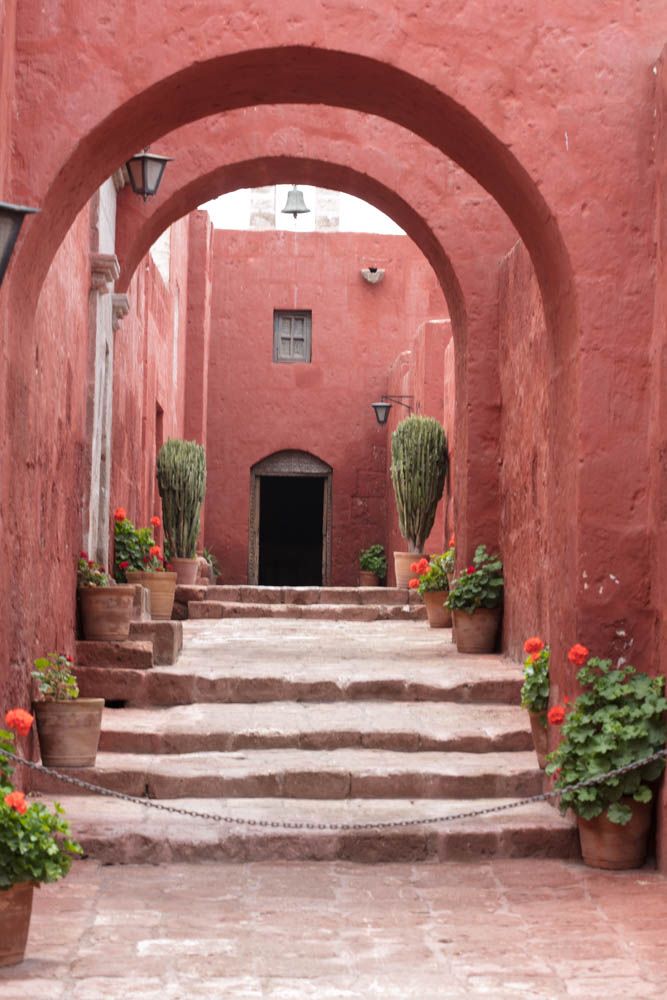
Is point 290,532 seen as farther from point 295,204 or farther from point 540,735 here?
point 540,735

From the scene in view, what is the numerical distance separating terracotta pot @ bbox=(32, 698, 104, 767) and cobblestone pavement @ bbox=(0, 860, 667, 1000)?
963 millimetres

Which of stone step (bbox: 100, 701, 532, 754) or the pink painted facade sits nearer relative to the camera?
the pink painted facade

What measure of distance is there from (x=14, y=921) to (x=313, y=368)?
16004 mm

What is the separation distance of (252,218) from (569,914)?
19.3 metres

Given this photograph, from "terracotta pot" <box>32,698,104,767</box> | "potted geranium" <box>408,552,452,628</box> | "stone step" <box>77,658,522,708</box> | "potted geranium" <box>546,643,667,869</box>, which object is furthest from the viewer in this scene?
"potted geranium" <box>408,552,452,628</box>

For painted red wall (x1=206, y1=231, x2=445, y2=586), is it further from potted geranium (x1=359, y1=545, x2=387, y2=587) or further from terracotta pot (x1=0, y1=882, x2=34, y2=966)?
terracotta pot (x1=0, y1=882, x2=34, y2=966)

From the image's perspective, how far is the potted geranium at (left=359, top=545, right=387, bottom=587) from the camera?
18.8m

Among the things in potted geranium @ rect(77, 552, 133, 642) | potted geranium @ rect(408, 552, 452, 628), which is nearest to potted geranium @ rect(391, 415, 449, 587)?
potted geranium @ rect(408, 552, 452, 628)

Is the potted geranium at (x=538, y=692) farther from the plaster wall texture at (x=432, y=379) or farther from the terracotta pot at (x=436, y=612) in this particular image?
the plaster wall texture at (x=432, y=379)

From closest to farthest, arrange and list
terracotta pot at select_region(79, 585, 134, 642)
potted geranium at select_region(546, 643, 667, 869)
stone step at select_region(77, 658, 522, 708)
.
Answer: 1. potted geranium at select_region(546, 643, 667, 869)
2. stone step at select_region(77, 658, 522, 708)
3. terracotta pot at select_region(79, 585, 134, 642)

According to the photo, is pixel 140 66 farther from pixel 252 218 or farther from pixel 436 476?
pixel 252 218

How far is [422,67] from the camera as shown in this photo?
233 inches

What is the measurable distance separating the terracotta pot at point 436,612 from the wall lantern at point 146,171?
3.78 m

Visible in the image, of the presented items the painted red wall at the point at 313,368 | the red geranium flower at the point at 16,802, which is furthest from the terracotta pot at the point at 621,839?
the painted red wall at the point at 313,368
